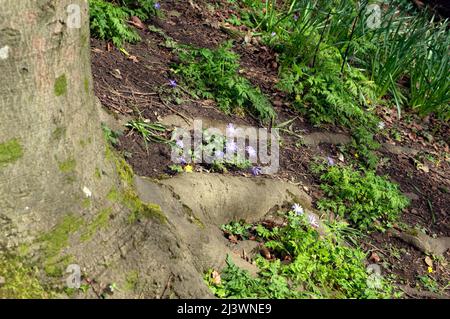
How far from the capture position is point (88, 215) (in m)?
1.89

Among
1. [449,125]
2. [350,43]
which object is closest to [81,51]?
[350,43]

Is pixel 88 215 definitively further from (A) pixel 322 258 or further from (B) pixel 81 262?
(A) pixel 322 258

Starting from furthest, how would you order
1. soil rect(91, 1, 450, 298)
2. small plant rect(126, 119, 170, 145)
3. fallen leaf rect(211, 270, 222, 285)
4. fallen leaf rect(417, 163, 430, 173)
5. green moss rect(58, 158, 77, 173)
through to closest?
1. fallen leaf rect(417, 163, 430, 173)
2. soil rect(91, 1, 450, 298)
3. small plant rect(126, 119, 170, 145)
4. fallen leaf rect(211, 270, 222, 285)
5. green moss rect(58, 158, 77, 173)

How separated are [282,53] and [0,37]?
3.67 metres

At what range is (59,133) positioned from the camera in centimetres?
174

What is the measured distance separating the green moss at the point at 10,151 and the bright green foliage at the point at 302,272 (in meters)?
1.12

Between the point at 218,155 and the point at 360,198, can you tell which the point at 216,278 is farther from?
the point at 360,198

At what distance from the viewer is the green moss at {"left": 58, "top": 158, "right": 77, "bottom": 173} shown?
1780 mm

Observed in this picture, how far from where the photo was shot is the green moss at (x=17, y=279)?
1761mm

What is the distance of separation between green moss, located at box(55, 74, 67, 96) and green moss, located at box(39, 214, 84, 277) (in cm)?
42

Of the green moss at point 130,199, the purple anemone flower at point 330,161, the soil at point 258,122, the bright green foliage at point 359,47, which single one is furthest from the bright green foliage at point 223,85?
the green moss at point 130,199

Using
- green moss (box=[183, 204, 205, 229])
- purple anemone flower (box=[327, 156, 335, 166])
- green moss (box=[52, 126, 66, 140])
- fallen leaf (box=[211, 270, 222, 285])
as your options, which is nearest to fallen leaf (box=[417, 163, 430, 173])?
purple anemone flower (box=[327, 156, 335, 166])

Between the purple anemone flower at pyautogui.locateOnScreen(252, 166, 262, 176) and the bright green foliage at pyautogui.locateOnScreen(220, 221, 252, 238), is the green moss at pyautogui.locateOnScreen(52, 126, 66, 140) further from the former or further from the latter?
the purple anemone flower at pyautogui.locateOnScreen(252, 166, 262, 176)

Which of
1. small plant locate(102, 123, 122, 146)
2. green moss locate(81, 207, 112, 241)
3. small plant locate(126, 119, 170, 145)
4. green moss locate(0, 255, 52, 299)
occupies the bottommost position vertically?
small plant locate(126, 119, 170, 145)
